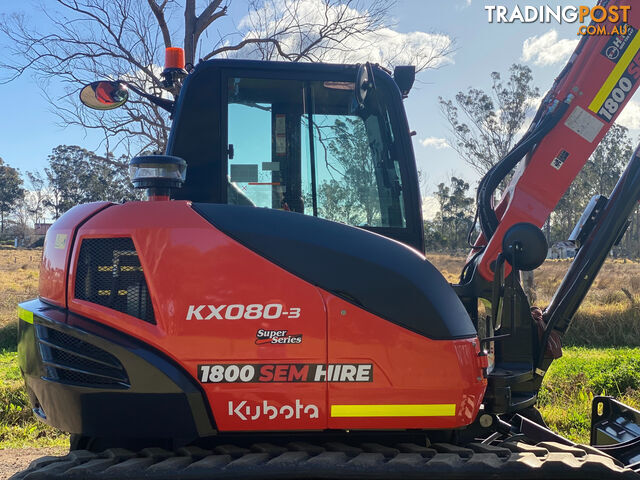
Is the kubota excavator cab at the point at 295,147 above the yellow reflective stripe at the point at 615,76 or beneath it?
beneath

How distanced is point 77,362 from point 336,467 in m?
1.19

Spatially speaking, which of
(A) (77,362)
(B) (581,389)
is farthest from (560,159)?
(B) (581,389)

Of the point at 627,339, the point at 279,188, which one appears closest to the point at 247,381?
the point at 279,188

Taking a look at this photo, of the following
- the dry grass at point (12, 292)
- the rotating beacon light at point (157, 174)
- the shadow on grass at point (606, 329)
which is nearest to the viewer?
the rotating beacon light at point (157, 174)

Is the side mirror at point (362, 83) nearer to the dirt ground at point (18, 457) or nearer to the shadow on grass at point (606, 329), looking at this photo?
the dirt ground at point (18, 457)

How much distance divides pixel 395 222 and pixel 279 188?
2.08ft

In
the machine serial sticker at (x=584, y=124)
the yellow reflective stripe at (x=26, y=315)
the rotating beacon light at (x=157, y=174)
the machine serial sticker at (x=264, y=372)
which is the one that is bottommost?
the machine serial sticker at (x=264, y=372)

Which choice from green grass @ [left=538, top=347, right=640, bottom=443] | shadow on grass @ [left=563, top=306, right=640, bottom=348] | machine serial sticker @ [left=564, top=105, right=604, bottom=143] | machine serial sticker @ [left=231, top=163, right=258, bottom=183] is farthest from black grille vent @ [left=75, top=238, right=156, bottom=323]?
shadow on grass @ [left=563, top=306, right=640, bottom=348]

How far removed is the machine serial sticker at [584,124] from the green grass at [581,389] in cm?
341

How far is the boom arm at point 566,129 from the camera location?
339cm

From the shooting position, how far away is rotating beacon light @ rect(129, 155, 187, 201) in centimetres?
250

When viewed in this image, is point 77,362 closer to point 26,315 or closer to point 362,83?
point 26,315

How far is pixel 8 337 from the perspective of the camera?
43.4ft

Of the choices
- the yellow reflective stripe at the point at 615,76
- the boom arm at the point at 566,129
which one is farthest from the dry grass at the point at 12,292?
the yellow reflective stripe at the point at 615,76
